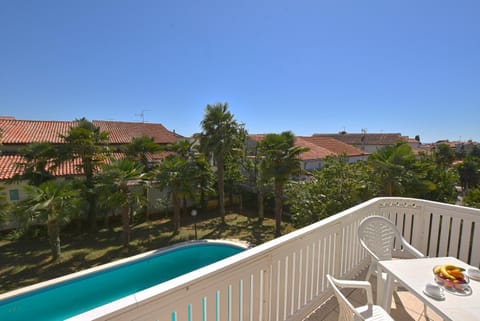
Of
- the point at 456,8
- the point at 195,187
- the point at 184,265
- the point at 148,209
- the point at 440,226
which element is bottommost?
the point at 184,265

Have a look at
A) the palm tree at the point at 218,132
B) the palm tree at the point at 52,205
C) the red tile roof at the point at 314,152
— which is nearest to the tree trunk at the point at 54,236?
the palm tree at the point at 52,205

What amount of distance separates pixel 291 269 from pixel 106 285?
30.5ft

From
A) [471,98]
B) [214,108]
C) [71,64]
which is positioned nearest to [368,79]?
[471,98]

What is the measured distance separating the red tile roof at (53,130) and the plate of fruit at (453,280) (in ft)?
53.9

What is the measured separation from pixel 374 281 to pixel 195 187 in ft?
36.0

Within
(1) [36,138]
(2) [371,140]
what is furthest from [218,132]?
(2) [371,140]

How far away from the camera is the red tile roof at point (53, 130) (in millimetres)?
14864

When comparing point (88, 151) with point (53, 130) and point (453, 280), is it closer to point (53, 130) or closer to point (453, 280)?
point (53, 130)

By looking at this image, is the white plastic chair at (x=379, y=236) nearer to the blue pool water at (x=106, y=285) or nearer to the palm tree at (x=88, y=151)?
the blue pool water at (x=106, y=285)

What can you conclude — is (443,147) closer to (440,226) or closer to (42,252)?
(440,226)

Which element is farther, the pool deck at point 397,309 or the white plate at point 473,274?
the pool deck at point 397,309

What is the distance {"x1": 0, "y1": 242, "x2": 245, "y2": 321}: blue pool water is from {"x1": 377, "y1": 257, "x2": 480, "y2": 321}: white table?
9055mm

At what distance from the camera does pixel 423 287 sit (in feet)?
6.10

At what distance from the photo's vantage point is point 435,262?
7.44ft
